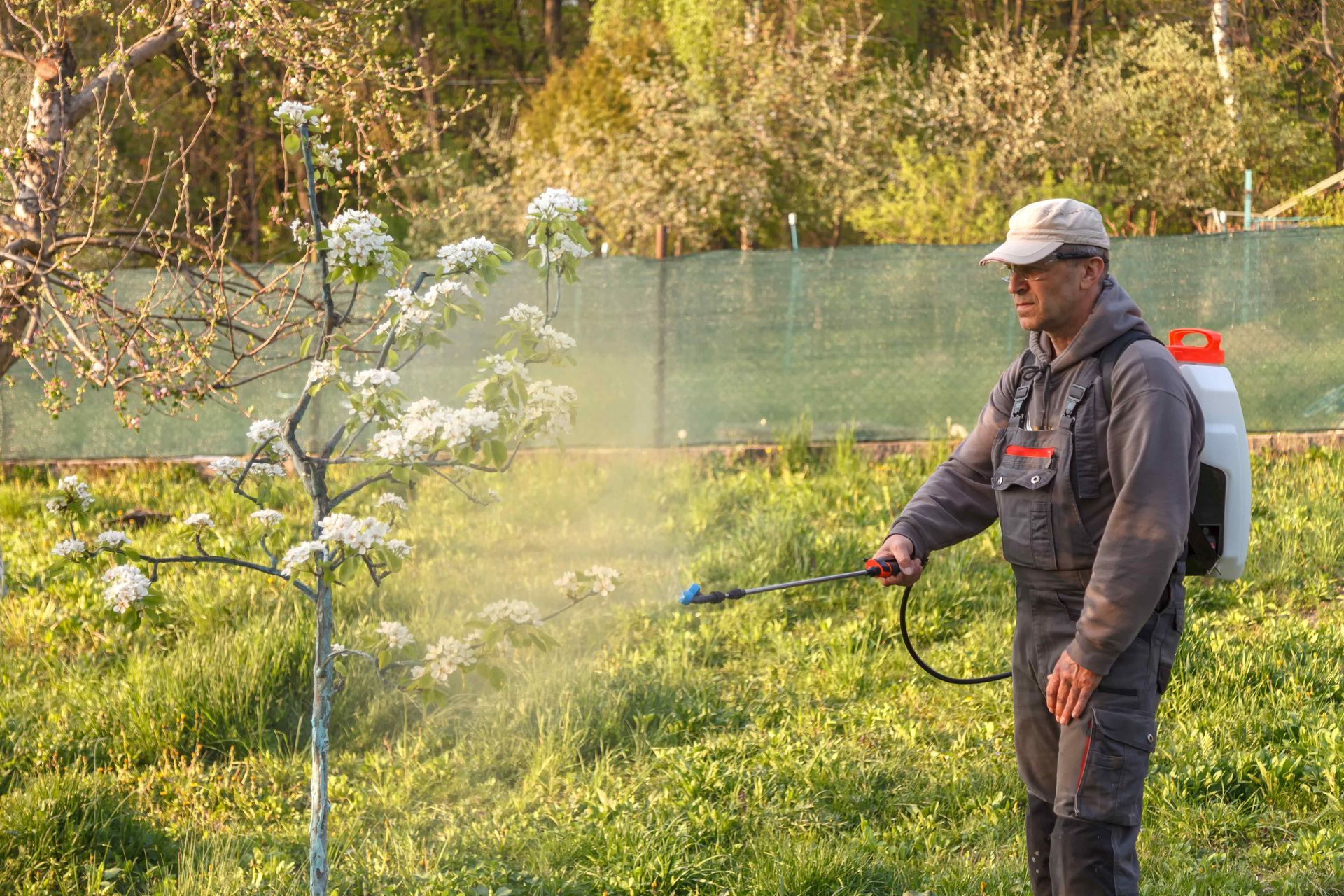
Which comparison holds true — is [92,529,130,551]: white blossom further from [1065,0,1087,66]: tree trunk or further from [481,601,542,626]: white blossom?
[1065,0,1087,66]: tree trunk

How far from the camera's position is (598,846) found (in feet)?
14.2

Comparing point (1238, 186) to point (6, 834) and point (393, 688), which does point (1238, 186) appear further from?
point (6, 834)

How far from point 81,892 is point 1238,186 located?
64.9 feet

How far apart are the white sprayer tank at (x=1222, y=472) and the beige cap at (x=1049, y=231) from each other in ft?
1.24

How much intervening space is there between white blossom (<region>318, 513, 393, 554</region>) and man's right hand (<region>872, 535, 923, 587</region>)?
130cm

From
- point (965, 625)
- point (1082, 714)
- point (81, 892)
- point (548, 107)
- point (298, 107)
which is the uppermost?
point (548, 107)

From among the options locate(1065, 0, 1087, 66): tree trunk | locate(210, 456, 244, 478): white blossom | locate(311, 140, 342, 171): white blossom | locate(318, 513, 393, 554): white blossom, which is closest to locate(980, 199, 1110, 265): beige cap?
locate(318, 513, 393, 554): white blossom

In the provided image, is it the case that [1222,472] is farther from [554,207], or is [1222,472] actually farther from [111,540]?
[111,540]

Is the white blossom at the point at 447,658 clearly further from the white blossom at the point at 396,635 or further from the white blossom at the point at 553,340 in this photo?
the white blossom at the point at 553,340

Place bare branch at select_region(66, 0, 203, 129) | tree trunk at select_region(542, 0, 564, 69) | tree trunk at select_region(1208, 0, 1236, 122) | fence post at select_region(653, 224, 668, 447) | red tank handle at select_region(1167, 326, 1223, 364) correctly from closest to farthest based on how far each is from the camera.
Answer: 1. red tank handle at select_region(1167, 326, 1223, 364)
2. bare branch at select_region(66, 0, 203, 129)
3. fence post at select_region(653, 224, 668, 447)
4. tree trunk at select_region(1208, 0, 1236, 122)
5. tree trunk at select_region(542, 0, 564, 69)

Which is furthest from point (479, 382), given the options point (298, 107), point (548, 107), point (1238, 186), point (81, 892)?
point (548, 107)

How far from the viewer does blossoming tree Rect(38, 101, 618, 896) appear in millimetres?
3395

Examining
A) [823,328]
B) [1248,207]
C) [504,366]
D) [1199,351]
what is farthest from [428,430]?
[1248,207]

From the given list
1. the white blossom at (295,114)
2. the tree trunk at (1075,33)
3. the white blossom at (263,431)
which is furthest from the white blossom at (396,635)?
the tree trunk at (1075,33)
